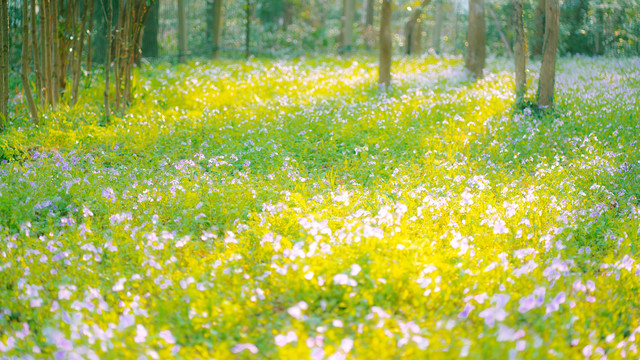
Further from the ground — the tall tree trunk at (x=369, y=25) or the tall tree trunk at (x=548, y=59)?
the tall tree trunk at (x=369, y=25)

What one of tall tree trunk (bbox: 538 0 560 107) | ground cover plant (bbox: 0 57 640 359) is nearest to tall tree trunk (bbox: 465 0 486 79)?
tall tree trunk (bbox: 538 0 560 107)

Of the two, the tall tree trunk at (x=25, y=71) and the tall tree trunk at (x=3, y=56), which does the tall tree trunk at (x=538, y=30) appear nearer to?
the tall tree trunk at (x=25, y=71)

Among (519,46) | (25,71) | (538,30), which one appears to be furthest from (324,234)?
(538,30)

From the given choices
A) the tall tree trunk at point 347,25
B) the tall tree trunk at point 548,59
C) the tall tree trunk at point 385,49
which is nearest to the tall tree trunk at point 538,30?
the tall tree trunk at point 347,25

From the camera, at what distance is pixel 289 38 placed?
2788 centimetres

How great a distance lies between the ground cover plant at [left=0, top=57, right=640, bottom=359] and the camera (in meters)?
3.16

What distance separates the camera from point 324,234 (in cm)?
414

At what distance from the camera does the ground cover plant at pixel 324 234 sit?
3.16 meters

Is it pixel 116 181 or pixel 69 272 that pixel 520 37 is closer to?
pixel 116 181

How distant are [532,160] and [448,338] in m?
4.41

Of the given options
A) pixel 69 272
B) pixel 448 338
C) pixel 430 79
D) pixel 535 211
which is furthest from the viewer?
pixel 430 79

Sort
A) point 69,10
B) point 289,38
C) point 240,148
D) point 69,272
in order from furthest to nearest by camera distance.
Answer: point 289,38 → point 69,10 → point 240,148 → point 69,272

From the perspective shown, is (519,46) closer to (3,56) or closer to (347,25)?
(3,56)

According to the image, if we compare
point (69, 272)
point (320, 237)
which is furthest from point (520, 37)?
point (69, 272)
